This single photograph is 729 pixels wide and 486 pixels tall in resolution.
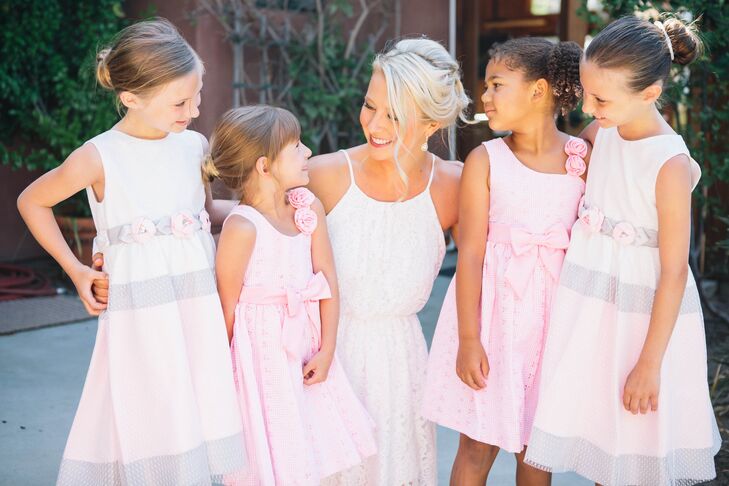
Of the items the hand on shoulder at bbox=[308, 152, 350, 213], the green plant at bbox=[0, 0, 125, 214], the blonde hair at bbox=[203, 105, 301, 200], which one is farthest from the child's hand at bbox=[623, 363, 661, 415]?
the green plant at bbox=[0, 0, 125, 214]

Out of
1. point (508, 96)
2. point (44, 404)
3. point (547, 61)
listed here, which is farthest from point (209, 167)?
point (44, 404)

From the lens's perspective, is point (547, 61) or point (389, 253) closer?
point (547, 61)

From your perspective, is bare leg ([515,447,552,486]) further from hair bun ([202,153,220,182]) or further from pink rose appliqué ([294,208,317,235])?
hair bun ([202,153,220,182])

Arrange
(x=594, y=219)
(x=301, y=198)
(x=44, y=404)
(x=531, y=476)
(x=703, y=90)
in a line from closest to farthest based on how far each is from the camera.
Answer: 1. (x=594, y=219)
2. (x=301, y=198)
3. (x=531, y=476)
4. (x=44, y=404)
5. (x=703, y=90)

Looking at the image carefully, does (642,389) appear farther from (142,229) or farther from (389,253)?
(142,229)

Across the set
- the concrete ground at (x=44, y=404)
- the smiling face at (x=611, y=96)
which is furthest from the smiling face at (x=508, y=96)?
the concrete ground at (x=44, y=404)

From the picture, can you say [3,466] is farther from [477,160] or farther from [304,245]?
[477,160]

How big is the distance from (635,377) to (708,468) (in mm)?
331

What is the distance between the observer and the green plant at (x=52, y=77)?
5.25 metres

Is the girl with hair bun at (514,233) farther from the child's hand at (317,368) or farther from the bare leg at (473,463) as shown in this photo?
the child's hand at (317,368)

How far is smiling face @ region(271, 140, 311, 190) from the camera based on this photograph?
230 centimetres

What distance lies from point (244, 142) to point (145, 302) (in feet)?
1.51

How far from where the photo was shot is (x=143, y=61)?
215 cm

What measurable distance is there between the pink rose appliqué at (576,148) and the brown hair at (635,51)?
27cm
